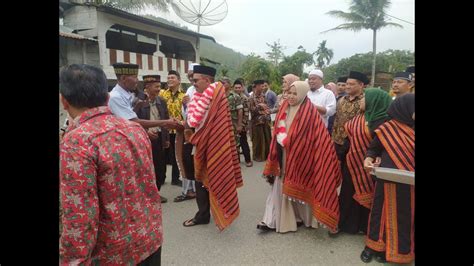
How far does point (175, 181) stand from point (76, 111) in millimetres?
3781

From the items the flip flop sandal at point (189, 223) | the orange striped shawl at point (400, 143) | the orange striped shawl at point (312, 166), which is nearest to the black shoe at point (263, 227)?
the orange striped shawl at point (312, 166)

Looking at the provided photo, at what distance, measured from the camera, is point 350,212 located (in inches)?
130

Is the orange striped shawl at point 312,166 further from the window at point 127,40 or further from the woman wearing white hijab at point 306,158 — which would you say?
the window at point 127,40

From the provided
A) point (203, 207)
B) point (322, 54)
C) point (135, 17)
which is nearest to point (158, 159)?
point (203, 207)

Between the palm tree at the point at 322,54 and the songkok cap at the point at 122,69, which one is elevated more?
the palm tree at the point at 322,54

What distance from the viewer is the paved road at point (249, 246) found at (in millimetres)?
2742

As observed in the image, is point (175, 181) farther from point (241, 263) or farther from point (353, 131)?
point (353, 131)

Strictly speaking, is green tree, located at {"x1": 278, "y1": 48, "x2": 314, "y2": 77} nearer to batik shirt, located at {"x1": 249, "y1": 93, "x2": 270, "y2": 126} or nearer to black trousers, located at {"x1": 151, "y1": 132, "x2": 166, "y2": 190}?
batik shirt, located at {"x1": 249, "y1": 93, "x2": 270, "y2": 126}

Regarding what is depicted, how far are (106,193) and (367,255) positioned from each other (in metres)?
2.38

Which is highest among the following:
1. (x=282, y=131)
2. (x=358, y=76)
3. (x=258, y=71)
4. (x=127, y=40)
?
(x=127, y=40)

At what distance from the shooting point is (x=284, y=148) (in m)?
3.19

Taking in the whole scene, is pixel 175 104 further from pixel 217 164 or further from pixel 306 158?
pixel 306 158
